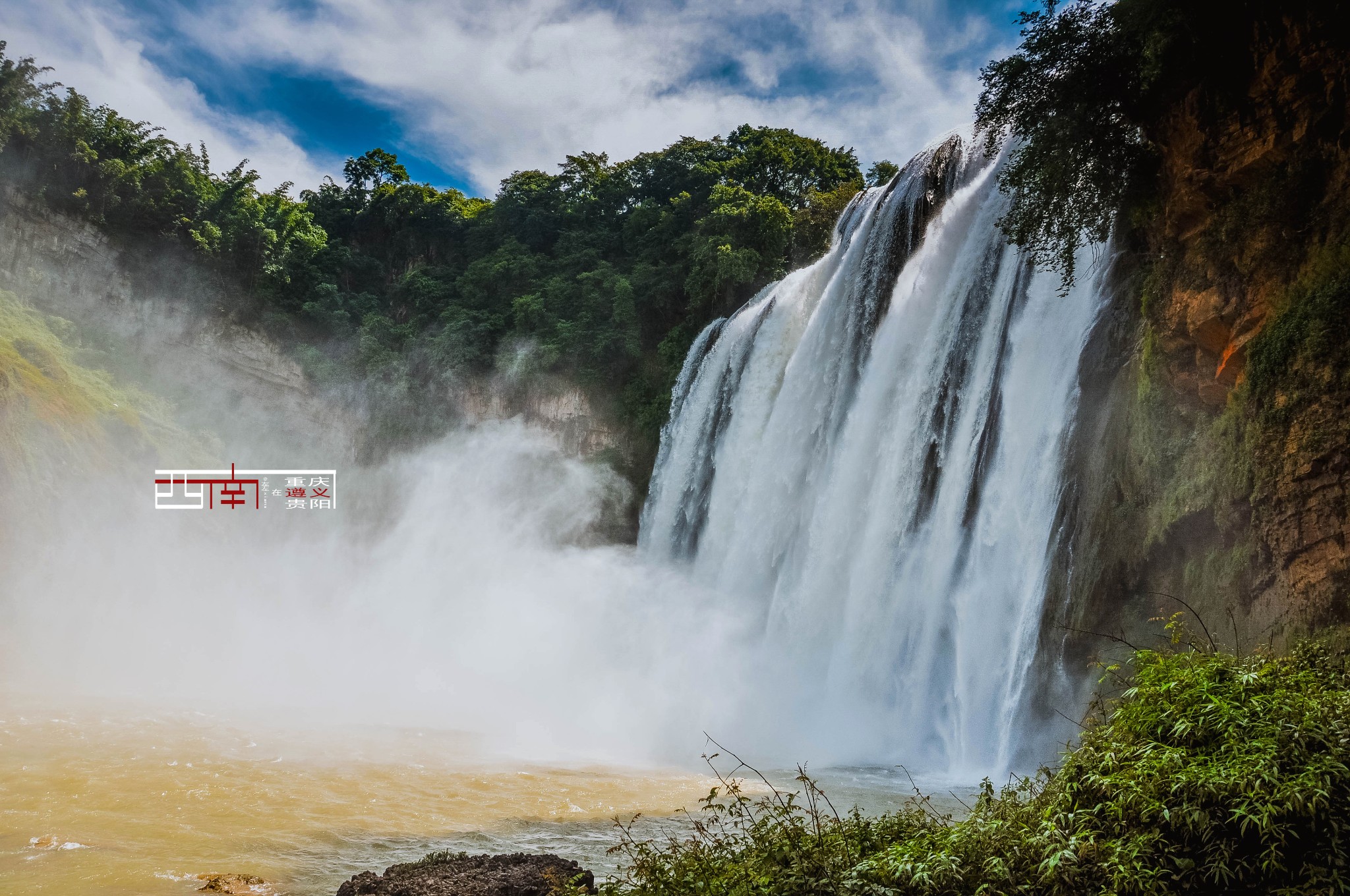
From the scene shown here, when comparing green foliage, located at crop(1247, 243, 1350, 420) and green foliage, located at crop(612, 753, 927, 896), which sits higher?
green foliage, located at crop(1247, 243, 1350, 420)

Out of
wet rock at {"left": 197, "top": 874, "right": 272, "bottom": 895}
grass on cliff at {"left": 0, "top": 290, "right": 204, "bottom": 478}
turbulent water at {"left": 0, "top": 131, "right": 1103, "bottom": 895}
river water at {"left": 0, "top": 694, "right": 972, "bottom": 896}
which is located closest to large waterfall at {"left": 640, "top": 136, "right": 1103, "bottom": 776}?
turbulent water at {"left": 0, "top": 131, "right": 1103, "bottom": 895}

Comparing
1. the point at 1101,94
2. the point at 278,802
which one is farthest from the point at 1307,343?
the point at 278,802

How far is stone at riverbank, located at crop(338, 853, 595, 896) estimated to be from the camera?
536 cm

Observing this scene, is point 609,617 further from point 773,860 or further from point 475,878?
point 773,860

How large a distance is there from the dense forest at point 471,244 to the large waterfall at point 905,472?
6.57 m

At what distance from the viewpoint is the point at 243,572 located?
25.7 metres

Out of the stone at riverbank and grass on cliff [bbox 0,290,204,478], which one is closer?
the stone at riverbank

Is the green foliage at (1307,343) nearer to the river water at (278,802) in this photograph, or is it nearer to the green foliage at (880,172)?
the river water at (278,802)

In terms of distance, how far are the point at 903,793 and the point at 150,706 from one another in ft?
42.4

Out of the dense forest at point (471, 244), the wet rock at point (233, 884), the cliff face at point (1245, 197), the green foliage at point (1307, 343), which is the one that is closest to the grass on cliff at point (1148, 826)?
the wet rock at point (233, 884)

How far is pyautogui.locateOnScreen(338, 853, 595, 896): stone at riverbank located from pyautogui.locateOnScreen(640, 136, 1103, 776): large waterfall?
6801mm

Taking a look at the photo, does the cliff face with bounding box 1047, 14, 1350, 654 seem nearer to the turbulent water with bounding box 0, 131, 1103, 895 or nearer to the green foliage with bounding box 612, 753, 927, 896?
the turbulent water with bounding box 0, 131, 1103, 895

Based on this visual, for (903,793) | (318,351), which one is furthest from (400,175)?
(903,793)

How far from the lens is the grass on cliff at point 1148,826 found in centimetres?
360
